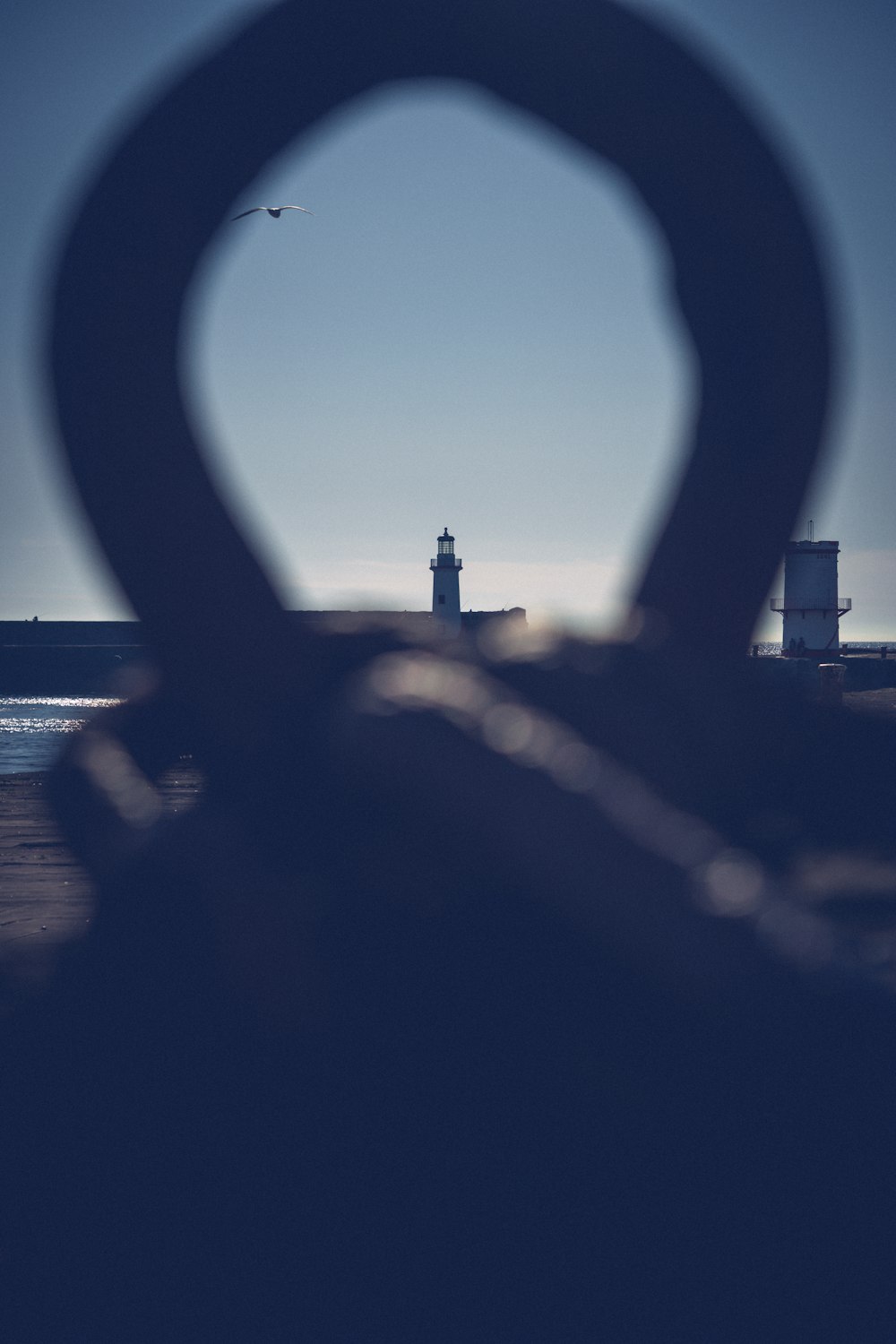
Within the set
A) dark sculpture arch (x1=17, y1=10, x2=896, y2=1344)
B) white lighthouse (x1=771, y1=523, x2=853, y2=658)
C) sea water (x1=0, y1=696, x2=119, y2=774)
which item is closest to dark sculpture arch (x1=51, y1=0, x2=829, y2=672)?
dark sculpture arch (x1=17, y1=10, x2=896, y2=1344)

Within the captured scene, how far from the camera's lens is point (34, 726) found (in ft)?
131

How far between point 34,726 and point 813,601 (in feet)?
89.5

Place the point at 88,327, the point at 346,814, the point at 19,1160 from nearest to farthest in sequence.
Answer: the point at 19,1160
the point at 346,814
the point at 88,327

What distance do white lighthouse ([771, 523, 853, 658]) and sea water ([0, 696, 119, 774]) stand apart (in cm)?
2224

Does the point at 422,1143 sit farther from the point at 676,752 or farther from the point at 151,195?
the point at 151,195

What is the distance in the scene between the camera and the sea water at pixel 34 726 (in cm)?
2371

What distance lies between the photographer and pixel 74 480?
4.07m

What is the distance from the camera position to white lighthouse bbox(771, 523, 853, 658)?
122 ft

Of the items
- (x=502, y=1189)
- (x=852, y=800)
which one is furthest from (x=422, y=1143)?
(x=852, y=800)

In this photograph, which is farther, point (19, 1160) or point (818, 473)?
point (818, 473)

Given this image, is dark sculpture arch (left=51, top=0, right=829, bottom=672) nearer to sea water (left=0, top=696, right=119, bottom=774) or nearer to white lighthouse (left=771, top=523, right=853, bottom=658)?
sea water (left=0, top=696, right=119, bottom=774)

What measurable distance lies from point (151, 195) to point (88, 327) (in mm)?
527

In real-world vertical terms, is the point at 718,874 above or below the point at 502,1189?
above

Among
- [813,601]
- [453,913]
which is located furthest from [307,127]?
[813,601]
